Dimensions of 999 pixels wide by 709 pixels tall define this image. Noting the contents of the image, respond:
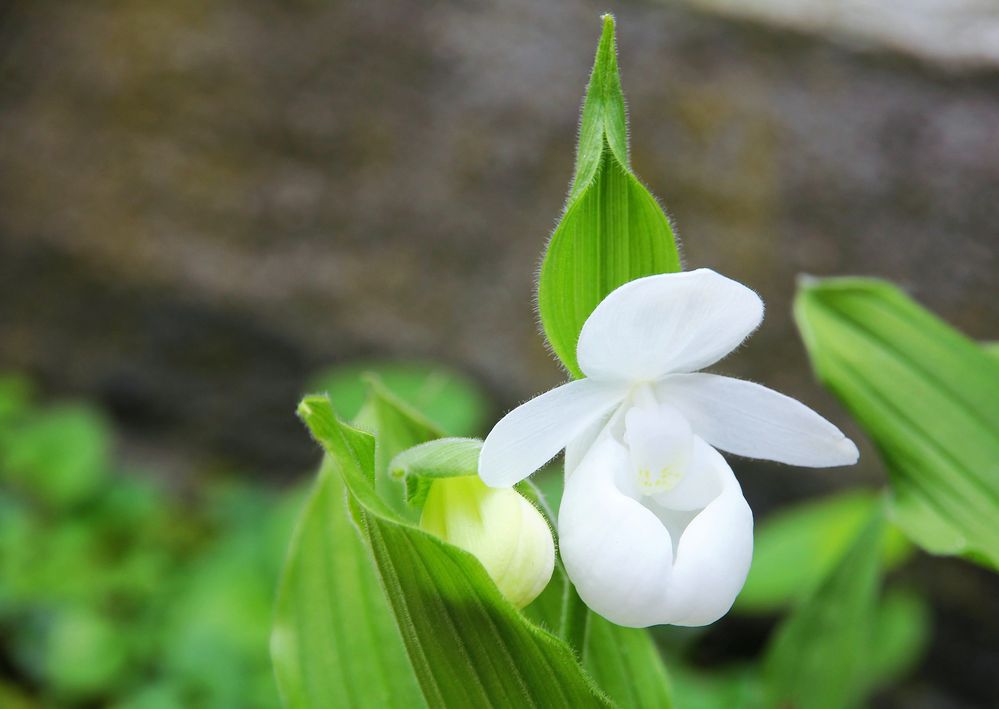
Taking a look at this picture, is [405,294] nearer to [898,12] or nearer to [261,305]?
[261,305]

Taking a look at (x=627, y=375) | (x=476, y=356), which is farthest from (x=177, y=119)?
(x=627, y=375)

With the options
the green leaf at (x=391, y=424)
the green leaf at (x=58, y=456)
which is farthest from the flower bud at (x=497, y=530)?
the green leaf at (x=58, y=456)

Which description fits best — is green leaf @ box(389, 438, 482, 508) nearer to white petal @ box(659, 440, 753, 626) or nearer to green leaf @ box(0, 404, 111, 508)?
white petal @ box(659, 440, 753, 626)

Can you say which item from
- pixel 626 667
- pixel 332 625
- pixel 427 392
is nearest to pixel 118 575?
pixel 427 392

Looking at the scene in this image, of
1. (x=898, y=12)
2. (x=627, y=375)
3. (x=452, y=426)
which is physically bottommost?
(x=452, y=426)

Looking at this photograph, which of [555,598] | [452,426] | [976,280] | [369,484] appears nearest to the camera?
[369,484]

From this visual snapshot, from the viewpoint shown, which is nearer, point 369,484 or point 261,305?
point 369,484

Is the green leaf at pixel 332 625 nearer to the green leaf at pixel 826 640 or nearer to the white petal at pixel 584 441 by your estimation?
the white petal at pixel 584 441

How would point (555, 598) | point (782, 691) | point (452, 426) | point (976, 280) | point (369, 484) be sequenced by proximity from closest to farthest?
point (369, 484)
point (555, 598)
point (782, 691)
point (976, 280)
point (452, 426)
